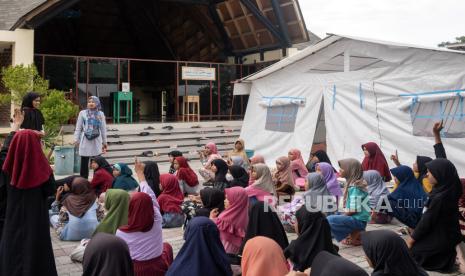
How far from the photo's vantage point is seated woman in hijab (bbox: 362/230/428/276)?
9.39 feet

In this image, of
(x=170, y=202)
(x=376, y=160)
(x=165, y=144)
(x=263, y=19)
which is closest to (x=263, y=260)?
(x=170, y=202)

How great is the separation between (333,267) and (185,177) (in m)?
4.96

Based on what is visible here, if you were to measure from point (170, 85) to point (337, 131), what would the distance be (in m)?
11.5

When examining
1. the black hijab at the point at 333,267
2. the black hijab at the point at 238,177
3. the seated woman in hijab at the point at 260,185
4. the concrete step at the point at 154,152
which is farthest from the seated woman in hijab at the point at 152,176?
the concrete step at the point at 154,152

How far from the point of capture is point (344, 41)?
894 centimetres

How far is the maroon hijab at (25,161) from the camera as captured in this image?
133 inches

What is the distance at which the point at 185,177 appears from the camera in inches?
286

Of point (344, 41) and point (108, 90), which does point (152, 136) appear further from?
point (344, 41)

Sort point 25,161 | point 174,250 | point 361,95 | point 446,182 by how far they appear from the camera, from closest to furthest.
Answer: point 25,161, point 446,182, point 174,250, point 361,95

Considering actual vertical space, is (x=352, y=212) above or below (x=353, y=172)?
below

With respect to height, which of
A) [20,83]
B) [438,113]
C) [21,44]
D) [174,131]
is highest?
[21,44]

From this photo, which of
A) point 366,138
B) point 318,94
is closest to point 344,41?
point 318,94

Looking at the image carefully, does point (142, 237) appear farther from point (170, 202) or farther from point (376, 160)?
point (376, 160)

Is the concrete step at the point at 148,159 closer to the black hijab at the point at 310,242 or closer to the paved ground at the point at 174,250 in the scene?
the paved ground at the point at 174,250
